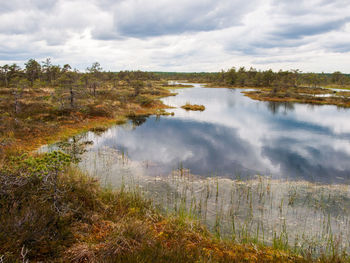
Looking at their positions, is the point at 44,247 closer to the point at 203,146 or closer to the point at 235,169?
the point at 235,169

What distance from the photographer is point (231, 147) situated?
2203 cm

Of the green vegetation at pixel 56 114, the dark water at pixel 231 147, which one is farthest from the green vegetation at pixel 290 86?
the green vegetation at pixel 56 114

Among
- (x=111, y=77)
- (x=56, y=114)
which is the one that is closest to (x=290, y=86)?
(x=111, y=77)

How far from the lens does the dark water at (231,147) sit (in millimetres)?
16016

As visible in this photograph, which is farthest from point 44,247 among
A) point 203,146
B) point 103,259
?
point 203,146

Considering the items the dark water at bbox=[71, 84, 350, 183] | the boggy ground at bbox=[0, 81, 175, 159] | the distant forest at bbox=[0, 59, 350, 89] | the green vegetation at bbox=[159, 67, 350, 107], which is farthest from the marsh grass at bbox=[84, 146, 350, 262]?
the green vegetation at bbox=[159, 67, 350, 107]

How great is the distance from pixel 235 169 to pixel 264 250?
30.1 feet

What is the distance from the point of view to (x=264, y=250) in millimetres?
7207

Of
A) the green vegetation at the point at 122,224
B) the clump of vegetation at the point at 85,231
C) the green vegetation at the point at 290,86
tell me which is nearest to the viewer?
the clump of vegetation at the point at 85,231

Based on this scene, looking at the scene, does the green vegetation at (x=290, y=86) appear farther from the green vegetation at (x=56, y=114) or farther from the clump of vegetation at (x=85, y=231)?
the clump of vegetation at (x=85, y=231)

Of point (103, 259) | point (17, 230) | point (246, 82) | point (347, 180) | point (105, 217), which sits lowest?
point (347, 180)

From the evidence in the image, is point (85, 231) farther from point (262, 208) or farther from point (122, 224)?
point (262, 208)

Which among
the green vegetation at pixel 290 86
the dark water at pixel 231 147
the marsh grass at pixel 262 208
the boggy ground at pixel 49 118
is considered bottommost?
the marsh grass at pixel 262 208

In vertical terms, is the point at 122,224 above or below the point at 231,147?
above
